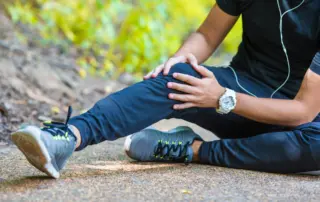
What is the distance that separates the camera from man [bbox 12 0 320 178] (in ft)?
7.42

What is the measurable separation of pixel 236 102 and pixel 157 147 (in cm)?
43

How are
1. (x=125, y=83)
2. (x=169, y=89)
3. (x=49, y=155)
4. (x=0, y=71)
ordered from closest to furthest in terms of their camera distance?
1. (x=49, y=155)
2. (x=169, y=89)
3. (x=0, y=71)
4. (x=125, y=83)

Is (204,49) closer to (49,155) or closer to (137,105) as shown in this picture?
(137,105)

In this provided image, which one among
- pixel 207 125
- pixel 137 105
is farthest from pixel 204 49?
pixel 137 105

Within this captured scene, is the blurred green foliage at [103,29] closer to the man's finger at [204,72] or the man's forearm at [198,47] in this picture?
the man's forearm at [198,47]

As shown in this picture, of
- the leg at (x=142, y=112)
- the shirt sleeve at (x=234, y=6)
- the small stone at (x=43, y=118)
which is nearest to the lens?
the leg at (x=142, y=112)

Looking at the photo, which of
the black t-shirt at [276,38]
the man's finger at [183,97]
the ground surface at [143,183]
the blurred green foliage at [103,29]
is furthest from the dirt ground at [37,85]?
the black t-shirt at [276,38]

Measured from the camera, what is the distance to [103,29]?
637 cm

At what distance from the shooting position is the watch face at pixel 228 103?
91.8 inches

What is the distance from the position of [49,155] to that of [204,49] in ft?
3.40

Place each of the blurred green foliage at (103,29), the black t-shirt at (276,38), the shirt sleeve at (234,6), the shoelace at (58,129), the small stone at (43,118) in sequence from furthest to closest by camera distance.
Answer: the blurred green foliage at (103,29), the small stone at (43,118), the shirt sleeve at (234,6), the black t-shirt at (276,38), the shoelace at (58,129)

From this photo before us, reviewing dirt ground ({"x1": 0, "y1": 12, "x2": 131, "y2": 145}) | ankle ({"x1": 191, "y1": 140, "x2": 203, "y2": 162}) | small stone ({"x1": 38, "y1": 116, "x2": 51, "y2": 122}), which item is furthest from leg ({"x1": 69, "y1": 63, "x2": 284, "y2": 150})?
small stone ({"x1": 38, "y1": 116, "x2": 51, "y2": 122})

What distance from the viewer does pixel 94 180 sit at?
2145mm

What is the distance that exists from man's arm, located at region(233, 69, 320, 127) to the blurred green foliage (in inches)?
122
